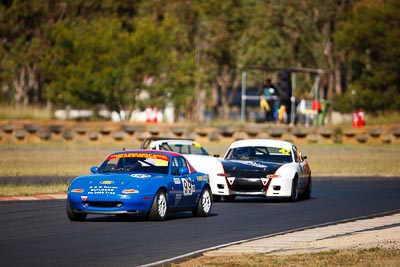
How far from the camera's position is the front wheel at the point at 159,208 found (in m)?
18.5

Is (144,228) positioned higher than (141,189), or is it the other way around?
(141,189)

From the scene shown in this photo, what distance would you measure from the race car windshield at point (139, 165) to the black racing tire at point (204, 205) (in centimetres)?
107

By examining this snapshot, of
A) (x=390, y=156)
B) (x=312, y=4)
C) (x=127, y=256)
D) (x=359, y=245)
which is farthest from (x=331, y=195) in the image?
(x=312, y=4)

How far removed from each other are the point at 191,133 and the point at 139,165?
30.6m

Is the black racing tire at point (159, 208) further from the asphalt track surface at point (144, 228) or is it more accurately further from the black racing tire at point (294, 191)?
the black racing tire at point (294, 191)

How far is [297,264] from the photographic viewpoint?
1279cm

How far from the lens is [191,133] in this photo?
50.1 m

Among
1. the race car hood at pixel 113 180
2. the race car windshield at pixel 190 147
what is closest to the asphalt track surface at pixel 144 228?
the race car hood at pixel 113 180

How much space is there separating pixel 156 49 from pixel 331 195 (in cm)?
3927

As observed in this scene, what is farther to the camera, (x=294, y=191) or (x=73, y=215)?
(x=294, y=191)

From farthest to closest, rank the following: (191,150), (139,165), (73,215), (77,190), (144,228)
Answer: (191,150), (139,165), (73,215), (77,190), (144,228)

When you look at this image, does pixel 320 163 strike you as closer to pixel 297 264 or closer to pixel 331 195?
pixel 331 195

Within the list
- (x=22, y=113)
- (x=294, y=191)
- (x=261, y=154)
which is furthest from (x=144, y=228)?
(x=22, y=113)

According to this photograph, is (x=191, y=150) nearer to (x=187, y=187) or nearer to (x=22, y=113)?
(x=187, y=187)
